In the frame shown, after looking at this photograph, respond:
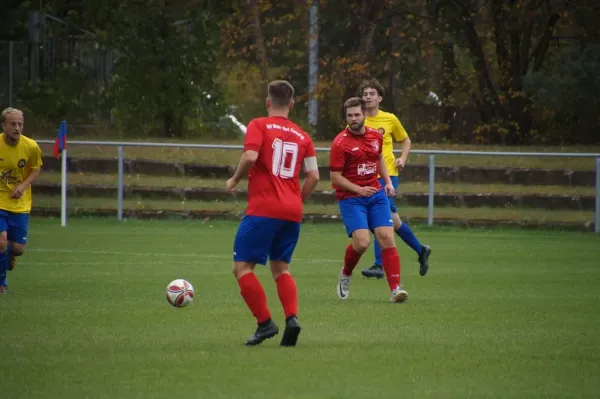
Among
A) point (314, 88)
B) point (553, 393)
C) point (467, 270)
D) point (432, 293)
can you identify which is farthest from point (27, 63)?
point (553, 393)

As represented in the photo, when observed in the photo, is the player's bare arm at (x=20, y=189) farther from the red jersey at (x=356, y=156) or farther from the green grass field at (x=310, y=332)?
the red jersey at (x=356, y=156)

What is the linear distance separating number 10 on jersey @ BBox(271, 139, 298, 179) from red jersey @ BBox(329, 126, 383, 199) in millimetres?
3253

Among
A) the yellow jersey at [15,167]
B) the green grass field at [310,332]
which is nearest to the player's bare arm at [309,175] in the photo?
the green grass field at [310,332]

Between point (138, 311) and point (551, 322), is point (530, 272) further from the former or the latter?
point (138, 311)

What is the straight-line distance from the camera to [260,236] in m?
9.10

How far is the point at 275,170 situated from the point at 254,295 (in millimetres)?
929

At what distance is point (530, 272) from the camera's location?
16.3m

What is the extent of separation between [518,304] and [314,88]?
23033 millimetres

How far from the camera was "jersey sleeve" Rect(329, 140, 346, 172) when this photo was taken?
1245 centimetres

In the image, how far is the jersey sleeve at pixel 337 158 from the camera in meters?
12.4

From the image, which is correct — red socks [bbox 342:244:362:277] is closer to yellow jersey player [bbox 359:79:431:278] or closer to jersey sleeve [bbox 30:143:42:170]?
yellow jersey player [bbox 359:79:431:278]

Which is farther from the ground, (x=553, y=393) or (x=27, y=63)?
(x=27, y=63)

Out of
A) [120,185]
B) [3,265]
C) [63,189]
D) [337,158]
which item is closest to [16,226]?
[3,265]

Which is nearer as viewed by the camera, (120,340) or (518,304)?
(120,340)
